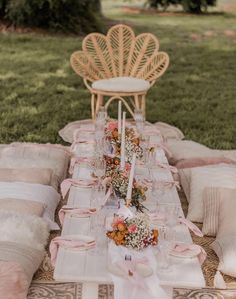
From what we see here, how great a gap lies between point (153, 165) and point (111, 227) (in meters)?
1.14

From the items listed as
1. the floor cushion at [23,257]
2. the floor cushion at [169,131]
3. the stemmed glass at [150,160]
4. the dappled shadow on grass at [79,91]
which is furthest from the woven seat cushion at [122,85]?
the floor cushion at [23,257]

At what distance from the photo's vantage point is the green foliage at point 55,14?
11531 mm

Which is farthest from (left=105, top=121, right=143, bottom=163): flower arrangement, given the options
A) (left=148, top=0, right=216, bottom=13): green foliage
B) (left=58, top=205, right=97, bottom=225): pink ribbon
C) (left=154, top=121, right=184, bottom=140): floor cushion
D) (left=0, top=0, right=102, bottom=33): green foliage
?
(left=148, top=0, right=216, bottom=13): green foliage

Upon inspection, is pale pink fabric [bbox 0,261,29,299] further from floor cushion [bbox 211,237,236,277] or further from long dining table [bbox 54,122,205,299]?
floor cushion [bbox 211,237,236,277]

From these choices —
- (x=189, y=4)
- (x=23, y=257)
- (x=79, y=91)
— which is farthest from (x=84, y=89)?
(x=189, y=4)

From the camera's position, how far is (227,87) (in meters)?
8.33

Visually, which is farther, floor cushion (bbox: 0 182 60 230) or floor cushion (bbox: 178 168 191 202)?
floor cushion (bbox: 178 168 191 202)

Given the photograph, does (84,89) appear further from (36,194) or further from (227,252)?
(227,252)

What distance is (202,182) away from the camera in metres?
4.47

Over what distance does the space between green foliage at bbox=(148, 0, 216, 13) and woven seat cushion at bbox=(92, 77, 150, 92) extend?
1162cm

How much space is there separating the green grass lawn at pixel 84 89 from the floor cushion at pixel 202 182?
147 centimetres

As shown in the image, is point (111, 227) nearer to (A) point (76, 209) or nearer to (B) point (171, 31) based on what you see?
(A) point (76, 209)

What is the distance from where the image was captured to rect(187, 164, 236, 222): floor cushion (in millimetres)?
4340

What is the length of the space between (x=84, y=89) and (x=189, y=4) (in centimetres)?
1011
